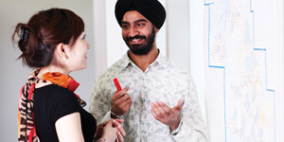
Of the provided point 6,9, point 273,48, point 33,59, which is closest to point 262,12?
point 273,48

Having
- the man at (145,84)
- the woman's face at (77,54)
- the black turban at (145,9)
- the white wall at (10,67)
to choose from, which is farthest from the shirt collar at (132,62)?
the white wall at (10,67)

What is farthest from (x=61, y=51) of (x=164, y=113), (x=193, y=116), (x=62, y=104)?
(x=193, y=116)

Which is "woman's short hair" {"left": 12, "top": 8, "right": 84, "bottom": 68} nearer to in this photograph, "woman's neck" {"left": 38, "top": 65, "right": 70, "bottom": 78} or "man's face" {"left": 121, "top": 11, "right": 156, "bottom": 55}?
"woman's neck" {"left": 38, "top": 65, "right": 70, "bottom": 78}

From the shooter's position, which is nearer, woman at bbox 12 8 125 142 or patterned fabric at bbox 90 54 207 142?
woman at bbox 12 8 125 142

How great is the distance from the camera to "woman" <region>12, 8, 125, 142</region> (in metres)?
1.03

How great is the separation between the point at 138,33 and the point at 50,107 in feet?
2.47

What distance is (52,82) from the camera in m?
1.09

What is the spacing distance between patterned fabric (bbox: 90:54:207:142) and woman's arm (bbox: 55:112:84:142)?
0.59 m

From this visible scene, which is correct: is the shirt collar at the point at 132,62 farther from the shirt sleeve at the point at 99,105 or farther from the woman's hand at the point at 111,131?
the woman's hand at the point at 111,131

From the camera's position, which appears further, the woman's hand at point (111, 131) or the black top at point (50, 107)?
the woman's hand at point (111, 131)

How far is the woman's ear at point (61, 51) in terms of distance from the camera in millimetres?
1121

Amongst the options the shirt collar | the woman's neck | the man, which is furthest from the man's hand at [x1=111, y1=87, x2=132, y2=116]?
the woman's neck

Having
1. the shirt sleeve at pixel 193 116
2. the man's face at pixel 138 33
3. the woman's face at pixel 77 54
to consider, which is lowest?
the shirt sleeve at pixel 193 116

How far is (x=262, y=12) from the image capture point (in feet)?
3.89
